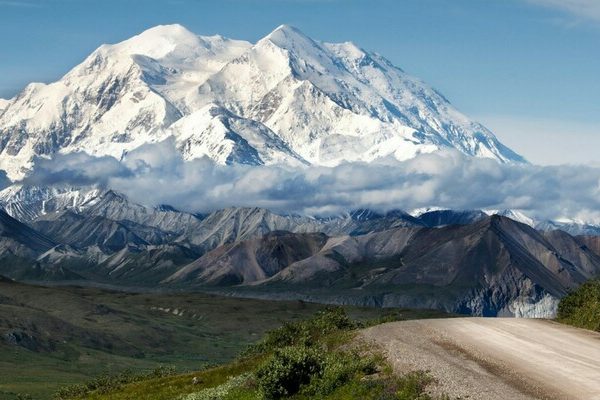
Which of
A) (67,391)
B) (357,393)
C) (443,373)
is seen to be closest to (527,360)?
(443,373)

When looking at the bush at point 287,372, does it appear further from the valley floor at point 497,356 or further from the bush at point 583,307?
the bush at point 583,307

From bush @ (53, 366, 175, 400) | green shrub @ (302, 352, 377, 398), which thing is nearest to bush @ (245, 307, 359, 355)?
bush @ (53, 366, 175, 400)

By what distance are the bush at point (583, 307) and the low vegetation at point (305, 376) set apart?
16729 millimetres

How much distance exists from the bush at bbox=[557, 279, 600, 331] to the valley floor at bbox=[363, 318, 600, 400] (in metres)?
1.70

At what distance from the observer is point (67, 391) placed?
9675 cm

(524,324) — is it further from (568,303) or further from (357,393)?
(357,393)

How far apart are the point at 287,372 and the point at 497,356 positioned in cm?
1372

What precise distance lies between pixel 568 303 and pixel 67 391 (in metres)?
42.9

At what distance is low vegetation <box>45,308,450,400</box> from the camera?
5966 cm

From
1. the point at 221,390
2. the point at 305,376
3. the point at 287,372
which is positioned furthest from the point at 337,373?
the point at 221,390

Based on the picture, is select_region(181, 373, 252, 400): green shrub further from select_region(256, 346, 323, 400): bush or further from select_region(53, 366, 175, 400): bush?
select_region(53, 366, 175, 400): bush

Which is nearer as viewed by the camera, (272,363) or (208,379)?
(272,363)

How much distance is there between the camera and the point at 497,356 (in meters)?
68.1

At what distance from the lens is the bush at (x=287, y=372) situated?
62.8m
